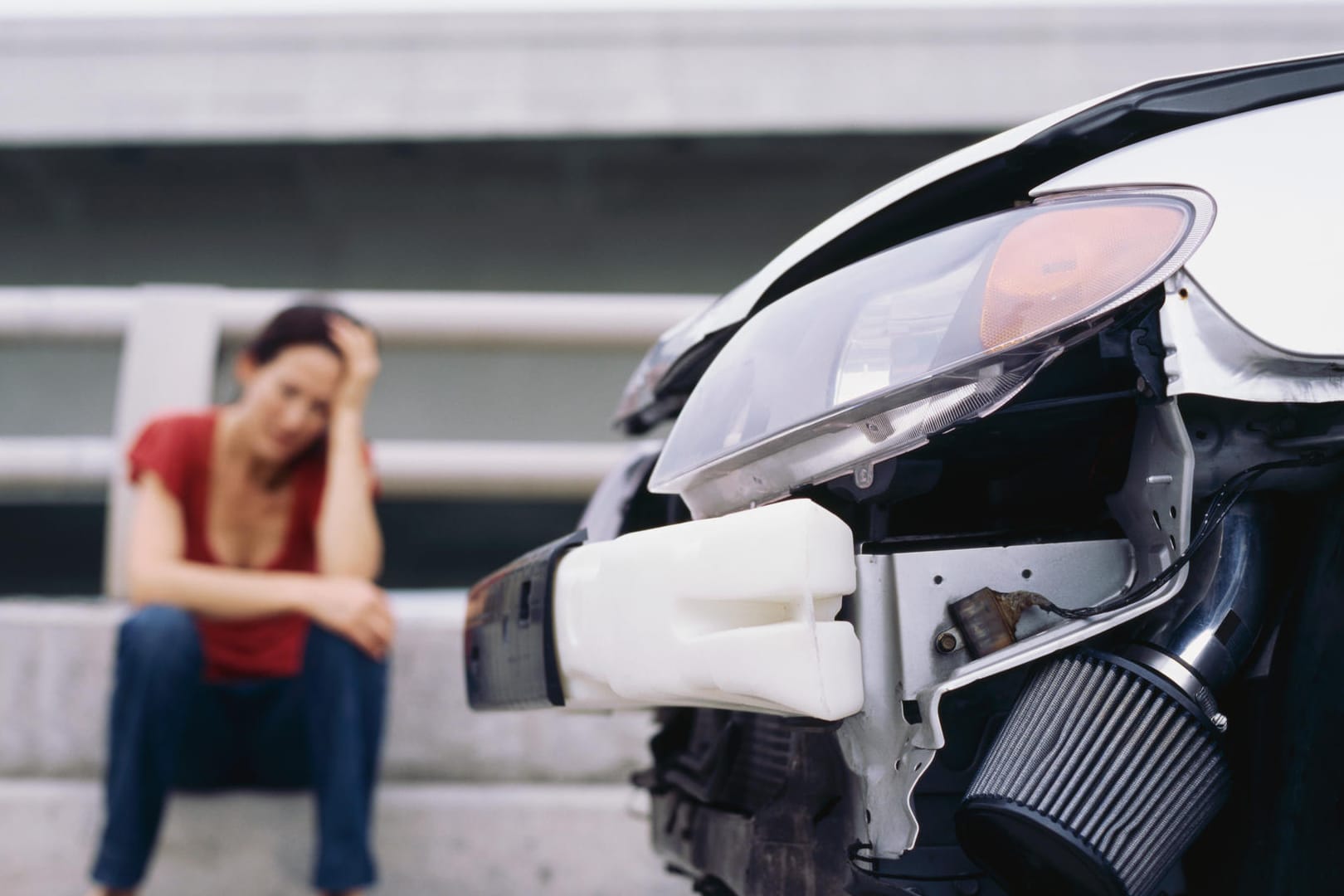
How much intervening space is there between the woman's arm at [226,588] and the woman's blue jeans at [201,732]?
5 cm

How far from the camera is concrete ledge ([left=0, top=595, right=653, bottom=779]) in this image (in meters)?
2.39

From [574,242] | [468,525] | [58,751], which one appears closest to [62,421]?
[468,525]

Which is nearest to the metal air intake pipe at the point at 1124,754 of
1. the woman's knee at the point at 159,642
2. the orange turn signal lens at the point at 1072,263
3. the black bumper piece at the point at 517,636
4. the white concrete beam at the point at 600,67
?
the orange turn signal lens at the point at 1072,263

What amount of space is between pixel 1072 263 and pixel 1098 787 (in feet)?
1.48

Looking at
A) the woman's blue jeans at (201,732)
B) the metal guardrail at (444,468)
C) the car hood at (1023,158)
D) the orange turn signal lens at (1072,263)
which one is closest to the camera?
the orange turn signal lens at (1072,263)

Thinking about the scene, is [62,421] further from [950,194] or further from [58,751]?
[950,194]

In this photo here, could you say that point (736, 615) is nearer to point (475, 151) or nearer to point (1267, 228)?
point (1267, 228)

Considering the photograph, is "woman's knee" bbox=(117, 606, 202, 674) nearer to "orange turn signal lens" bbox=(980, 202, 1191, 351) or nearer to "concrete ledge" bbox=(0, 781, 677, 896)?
"concrete ledge" bbox=(0, 781, 677, 896)

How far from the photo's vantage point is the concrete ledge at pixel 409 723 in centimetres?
239

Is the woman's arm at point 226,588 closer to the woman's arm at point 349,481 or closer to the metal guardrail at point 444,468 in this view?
the woman's arm at point 349,481

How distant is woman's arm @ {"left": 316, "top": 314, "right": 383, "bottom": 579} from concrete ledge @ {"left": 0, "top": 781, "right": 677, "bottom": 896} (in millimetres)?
514

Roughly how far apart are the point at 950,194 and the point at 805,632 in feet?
1.63

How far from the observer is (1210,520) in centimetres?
95

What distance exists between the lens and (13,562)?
5223mm
